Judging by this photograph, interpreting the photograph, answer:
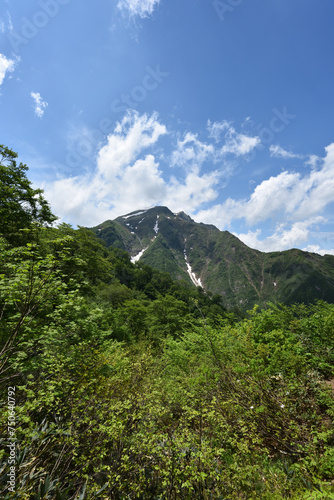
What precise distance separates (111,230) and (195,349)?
176 m

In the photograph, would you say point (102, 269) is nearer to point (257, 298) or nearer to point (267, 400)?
point (267, 400)

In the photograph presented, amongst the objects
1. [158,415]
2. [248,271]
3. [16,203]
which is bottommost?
[158,415]

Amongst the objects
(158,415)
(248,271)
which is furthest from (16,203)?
(248,271)

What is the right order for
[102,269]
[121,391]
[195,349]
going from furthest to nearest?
[102,269], [195,349], [121,391]

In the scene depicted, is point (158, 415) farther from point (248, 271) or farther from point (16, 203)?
point (248, 271)

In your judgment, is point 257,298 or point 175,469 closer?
point 175,469

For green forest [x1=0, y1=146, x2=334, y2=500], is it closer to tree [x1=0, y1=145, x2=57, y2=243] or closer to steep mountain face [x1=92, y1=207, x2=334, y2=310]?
tree [x1=0, y1=145, x2=57, y2=243]

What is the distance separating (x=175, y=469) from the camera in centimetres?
290

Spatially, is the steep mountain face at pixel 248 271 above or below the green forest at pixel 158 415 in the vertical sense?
above

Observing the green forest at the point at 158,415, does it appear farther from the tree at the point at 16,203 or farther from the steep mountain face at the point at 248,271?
the steep mountain face at the point at 248,271

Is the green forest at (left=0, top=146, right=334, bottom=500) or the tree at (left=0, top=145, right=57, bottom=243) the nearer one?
the green forest at (left=0, top=146, right=334, bottom=500)

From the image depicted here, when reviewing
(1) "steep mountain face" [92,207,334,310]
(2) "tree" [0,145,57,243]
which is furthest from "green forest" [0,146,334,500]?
(1) "steep mountain face" [92,207,334,310]

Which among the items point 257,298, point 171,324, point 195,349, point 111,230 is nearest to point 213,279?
point 257,298

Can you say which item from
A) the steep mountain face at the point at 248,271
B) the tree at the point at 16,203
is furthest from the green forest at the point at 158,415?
the steep mountain face at the point at 248,271
